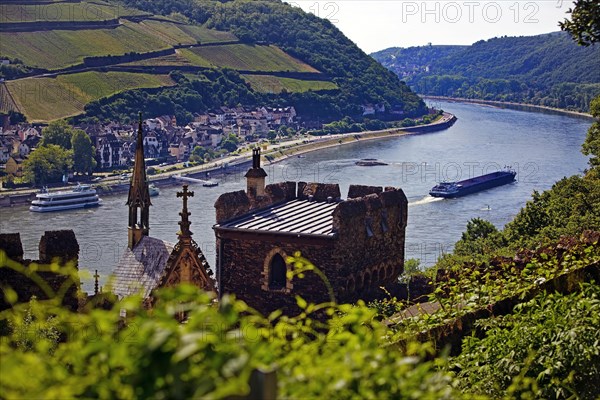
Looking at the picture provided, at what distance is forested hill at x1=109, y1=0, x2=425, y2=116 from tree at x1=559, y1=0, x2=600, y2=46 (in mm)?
111917

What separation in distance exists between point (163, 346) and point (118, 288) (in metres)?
16.1

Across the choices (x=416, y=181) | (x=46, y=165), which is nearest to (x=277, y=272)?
(x=416, y=181)

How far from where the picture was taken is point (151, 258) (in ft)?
64.2

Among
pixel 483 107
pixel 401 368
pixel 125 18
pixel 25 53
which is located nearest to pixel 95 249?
pixel 401 368

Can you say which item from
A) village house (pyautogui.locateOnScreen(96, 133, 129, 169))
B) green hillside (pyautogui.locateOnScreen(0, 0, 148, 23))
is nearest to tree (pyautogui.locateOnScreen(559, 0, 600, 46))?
village house (pyautogui.locateOnScreen(96, 133, 129, 169))

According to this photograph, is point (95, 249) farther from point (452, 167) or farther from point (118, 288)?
point (452, 167)

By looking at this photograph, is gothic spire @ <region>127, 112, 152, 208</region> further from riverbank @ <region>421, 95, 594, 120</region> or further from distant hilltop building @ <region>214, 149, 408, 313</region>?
riverbank @ <region>421, 95, 594, 120</region>

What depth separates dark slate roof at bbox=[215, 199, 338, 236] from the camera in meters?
15.4

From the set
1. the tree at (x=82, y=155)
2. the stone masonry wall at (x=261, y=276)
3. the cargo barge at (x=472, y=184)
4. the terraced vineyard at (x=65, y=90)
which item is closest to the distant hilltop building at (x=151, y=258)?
the stone masonry wall at (x=261, y=276)

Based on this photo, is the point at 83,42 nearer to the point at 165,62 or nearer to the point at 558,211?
the point at 165,62

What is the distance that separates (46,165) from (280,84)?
54.5 meters

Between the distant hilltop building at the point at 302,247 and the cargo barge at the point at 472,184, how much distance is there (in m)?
53.3

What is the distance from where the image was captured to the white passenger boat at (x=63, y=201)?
68.1 m

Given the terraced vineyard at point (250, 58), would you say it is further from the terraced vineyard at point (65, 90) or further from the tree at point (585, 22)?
the tree at point (585, 22)
